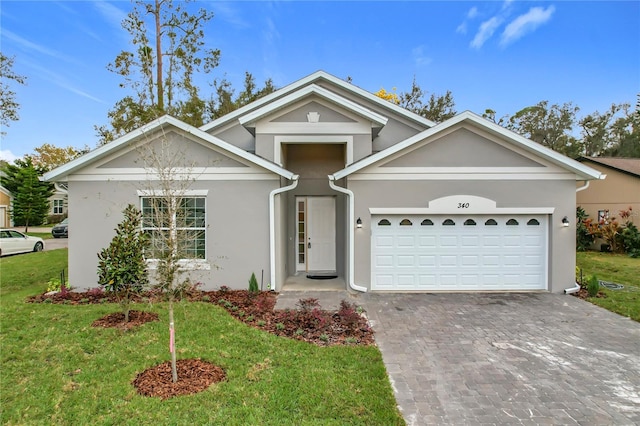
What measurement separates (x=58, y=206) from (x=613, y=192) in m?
51.8

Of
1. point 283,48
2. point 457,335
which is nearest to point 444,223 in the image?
point 457,335

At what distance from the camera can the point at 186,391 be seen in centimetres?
433

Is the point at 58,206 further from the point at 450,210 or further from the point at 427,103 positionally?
the point at 450,210

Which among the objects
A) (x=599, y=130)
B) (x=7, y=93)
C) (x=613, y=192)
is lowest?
(x=613, y=192)

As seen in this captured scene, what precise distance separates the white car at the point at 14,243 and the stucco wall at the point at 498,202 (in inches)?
744

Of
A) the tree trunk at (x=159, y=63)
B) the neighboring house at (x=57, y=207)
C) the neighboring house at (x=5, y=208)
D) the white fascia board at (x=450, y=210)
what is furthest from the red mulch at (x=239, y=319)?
the neighboring house at (x=57, y=207)

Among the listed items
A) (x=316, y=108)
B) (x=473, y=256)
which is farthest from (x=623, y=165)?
(x=316, y=108)

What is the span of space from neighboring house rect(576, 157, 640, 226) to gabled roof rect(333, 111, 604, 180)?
1200 centimetres

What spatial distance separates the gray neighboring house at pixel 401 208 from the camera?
9328 mm

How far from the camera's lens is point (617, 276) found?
12.0 m

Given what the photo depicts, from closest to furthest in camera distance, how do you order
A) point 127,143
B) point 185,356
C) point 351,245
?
point 185,356 → point 127,143 → point 351,245

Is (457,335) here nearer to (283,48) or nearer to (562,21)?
(562,21)

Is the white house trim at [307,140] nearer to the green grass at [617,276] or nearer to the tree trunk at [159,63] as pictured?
the green grass at [617,276]

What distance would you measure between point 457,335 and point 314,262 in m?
6.19
